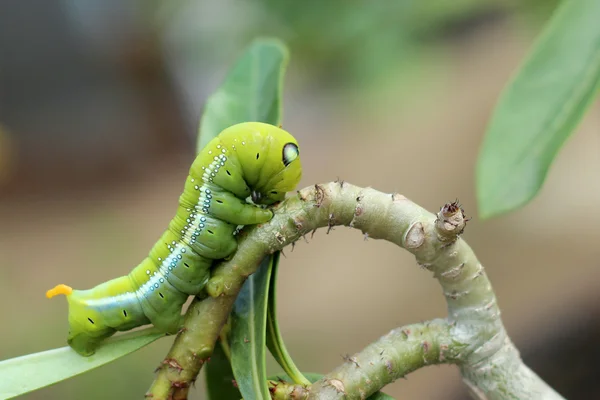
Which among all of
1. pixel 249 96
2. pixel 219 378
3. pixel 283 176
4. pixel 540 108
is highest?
pixel 249 96

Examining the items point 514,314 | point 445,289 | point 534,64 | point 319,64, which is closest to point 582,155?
point 514,314

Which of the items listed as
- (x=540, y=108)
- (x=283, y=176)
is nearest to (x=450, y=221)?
(x=283, y=176)

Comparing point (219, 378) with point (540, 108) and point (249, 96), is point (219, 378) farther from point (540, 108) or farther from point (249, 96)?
point (540, 108)

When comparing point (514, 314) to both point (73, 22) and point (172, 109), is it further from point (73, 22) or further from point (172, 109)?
point (73, 22)

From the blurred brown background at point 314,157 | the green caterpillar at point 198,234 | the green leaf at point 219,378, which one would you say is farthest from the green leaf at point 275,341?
the blurred brown background at point 314,157

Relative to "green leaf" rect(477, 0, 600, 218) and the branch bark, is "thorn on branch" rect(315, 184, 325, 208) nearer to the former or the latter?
the branch bark

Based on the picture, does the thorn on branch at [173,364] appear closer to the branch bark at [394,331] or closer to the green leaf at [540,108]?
the branch bark at [394,331]

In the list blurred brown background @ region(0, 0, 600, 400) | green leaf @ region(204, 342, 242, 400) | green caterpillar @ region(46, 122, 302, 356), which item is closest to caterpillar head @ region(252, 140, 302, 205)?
green caterpillar @ region(46, 122, 302, 356)
